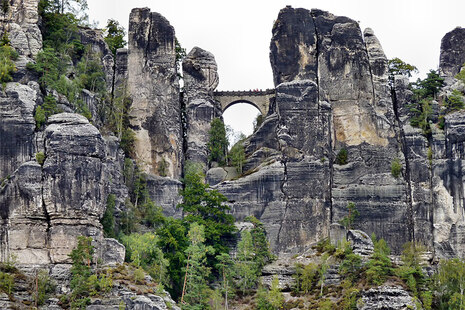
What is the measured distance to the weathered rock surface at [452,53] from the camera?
357 feet

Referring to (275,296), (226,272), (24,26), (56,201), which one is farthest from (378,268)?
(24,26)

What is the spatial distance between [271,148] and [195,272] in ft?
56.3

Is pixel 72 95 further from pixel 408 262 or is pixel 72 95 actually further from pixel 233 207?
pixel 408 262

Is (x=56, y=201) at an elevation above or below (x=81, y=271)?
above

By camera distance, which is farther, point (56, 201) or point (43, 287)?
point (56, 201)

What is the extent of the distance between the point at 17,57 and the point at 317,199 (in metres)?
28.1

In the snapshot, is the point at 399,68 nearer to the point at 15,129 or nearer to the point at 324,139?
the point at 324,139

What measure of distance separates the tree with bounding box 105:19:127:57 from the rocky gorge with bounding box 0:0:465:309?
341cm

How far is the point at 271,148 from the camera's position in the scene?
102375mm

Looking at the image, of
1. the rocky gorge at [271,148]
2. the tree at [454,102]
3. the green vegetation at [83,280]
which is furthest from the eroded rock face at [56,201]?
the tree at [454,102]

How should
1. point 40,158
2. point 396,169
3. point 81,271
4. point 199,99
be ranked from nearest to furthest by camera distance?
point 81,271, point 40,158, point 396,169, point 199,99

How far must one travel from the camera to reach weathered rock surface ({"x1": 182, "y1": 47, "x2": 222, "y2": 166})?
10506 centimetres

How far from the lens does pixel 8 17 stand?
97.6 meters

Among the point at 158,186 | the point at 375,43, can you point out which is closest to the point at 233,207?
the point at 158,186
